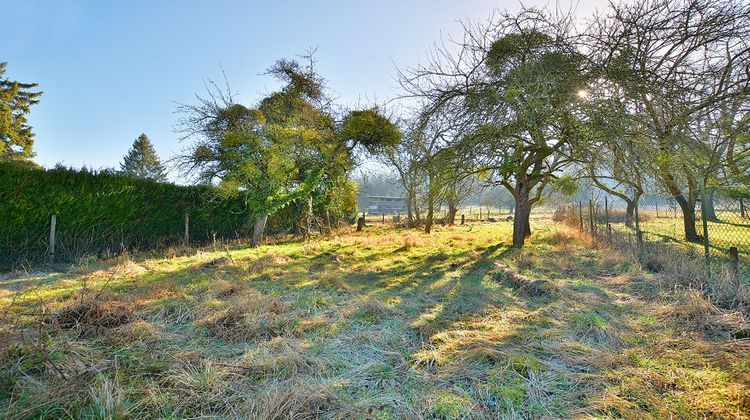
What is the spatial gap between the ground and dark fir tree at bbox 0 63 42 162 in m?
24.7

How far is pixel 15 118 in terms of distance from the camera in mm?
23297

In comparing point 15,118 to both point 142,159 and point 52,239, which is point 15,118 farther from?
point 52,239

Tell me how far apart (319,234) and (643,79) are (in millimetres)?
11981

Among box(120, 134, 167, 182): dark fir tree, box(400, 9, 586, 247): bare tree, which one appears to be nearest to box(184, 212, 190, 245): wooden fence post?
box(400, 9, 586, 247): bare tree

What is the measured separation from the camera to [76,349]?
2770 millimetres

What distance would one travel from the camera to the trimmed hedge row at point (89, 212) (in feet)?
24.0

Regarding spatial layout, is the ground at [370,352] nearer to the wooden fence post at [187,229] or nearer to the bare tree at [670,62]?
the bare tree at [670,62]

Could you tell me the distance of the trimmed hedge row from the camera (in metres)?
7.30

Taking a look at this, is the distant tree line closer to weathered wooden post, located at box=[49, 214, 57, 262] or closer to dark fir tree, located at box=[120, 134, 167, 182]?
weathered wooden post, located at box=[49, 214, 57, 262]

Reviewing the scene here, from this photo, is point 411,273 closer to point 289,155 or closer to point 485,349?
point 485,349

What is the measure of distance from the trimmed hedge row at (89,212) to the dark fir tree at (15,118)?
20.1m

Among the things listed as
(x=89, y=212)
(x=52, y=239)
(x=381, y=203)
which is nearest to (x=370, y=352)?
(x=52, y=239)

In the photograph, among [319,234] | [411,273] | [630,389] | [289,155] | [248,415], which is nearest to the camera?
[248,415]

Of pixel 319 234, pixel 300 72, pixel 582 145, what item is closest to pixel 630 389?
pixel 582 145
